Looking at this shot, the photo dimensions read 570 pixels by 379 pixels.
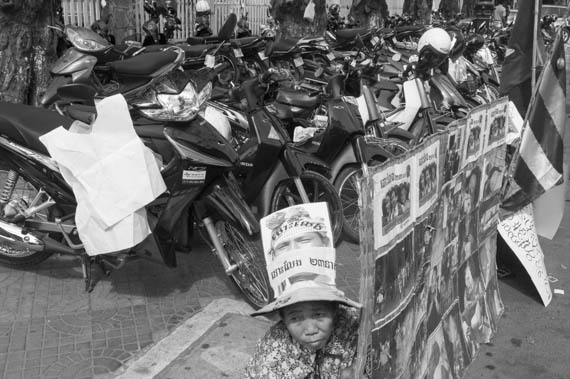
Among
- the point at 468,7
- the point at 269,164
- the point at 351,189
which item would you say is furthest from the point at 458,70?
the point at 468,7

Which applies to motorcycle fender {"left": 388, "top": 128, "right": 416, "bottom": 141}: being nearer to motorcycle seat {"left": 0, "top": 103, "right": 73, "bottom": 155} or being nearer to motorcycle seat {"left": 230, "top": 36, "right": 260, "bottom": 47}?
motorcycle seat {"left": 230, "top": 36, "right": 260, "bottom": 47}

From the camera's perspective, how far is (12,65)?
6.04 m

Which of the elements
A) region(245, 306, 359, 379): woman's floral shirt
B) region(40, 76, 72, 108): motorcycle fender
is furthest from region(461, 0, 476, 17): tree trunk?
region(245, 306, 359, 379): woman's floral shirt

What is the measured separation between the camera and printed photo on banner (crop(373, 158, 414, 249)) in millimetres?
2141

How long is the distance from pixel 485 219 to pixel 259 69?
17.1 ft

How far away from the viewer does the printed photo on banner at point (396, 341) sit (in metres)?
2.21

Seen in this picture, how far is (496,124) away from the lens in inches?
144

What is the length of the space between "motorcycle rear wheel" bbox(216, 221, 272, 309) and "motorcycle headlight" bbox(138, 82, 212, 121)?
2.39ft

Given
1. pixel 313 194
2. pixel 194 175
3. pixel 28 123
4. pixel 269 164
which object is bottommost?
pixel 313 194

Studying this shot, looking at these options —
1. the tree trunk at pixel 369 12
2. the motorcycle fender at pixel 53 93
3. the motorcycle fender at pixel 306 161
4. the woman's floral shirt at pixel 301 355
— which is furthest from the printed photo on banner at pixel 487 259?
the tree trunk at pixel 369 12

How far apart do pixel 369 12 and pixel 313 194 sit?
541 inches

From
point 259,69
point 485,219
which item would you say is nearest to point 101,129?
point 485,219

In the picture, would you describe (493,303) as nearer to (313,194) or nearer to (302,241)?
(313,194)

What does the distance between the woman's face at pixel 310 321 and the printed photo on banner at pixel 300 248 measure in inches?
3.2
